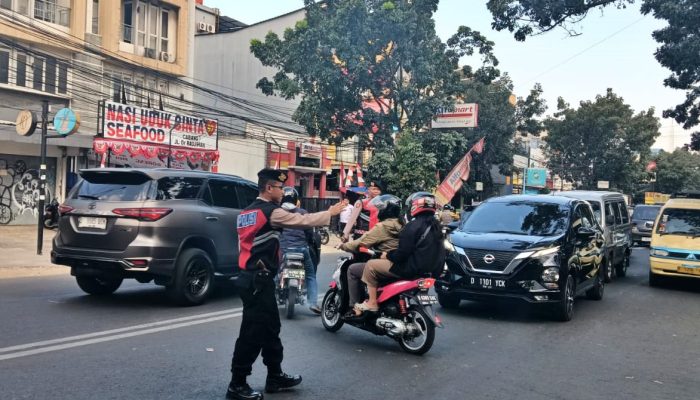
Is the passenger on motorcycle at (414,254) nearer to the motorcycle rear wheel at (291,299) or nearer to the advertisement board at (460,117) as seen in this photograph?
the motorcycle rear wheel at (291,299)

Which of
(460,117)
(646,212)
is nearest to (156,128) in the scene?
(460,117)

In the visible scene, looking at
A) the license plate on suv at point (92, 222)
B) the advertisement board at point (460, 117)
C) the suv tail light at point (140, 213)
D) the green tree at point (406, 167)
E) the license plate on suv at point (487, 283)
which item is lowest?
the license plate on suv at point (487, 283)

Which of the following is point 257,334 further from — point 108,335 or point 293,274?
point 293,274

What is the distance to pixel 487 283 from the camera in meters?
8.16

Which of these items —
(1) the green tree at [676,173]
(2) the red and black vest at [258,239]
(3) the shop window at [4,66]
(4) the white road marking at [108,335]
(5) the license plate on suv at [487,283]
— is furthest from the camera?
(1) the green tree at [676,173]

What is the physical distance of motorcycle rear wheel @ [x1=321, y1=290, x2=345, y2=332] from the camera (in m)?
7.17

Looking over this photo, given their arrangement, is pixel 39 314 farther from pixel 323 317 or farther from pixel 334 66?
pixel 334 66

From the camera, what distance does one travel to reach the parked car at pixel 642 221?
23.8 metres

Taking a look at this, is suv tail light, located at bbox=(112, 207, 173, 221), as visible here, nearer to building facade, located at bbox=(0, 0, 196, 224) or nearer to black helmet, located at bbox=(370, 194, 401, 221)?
black helmet, located at bbox=(370, 194, 401, 221)

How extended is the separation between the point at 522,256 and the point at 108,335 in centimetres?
513

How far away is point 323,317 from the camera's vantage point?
24.2 feet

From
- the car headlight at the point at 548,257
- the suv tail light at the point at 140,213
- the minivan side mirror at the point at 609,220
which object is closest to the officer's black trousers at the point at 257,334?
the suv tail light at the point at 140,213

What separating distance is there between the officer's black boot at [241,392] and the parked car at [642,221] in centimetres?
2142

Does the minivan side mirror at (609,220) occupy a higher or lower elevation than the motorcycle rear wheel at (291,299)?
higher
